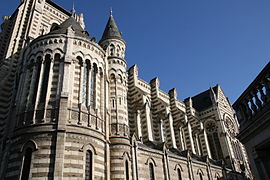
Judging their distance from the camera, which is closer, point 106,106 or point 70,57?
point 70,57

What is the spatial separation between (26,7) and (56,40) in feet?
39.5

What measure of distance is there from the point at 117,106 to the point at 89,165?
6372 mm

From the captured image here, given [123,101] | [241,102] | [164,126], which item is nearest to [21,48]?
[123,101]

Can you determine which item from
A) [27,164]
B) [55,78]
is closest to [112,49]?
[55,78]

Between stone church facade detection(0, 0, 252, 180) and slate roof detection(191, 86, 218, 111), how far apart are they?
15518 mm

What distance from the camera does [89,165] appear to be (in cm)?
1445

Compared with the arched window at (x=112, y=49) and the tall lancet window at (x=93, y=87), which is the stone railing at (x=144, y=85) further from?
the tall lancet window at (x=93, y=87)

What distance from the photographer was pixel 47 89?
15.8 metres

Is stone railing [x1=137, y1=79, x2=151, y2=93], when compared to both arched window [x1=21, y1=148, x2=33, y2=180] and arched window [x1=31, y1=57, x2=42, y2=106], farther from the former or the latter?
arched window [x1=21, y1=148, x2=33, y2=180]

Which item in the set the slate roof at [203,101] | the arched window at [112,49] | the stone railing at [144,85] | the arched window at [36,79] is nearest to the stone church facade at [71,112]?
the arched window at [36,79]

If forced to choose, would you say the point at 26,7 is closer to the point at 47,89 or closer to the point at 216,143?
the point at 47,89

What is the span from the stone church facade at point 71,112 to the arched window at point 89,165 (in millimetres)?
63

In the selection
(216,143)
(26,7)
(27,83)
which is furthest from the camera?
(216,143)

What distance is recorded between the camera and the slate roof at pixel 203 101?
140ft
